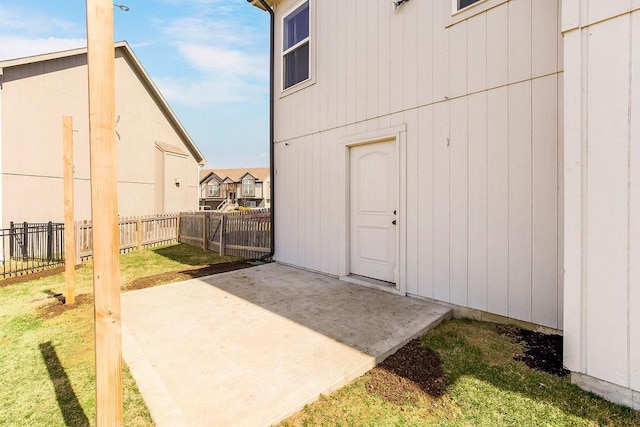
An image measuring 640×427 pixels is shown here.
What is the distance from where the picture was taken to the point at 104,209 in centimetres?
147

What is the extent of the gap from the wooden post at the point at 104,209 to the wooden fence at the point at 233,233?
19.3ft

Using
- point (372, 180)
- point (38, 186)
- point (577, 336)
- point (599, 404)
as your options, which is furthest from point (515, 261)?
point (38, 186)

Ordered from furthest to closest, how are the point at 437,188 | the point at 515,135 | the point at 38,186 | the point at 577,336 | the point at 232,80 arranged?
1. the point at 232,80
2. the point at 38,186
3. the point at 437,188
4. the point at 515,135
5. the point at 577,336

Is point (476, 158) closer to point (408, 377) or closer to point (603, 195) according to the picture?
point (603, 195)

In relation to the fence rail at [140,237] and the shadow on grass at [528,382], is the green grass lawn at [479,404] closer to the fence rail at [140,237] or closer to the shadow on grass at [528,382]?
the shadow on grass at [528,382]

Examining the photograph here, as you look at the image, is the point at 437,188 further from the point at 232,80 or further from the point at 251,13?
the point at 232,80

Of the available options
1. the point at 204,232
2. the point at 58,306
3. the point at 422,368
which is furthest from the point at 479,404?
the point at 204,232

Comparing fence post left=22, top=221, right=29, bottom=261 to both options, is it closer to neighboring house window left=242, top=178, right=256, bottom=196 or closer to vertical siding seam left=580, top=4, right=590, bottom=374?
vertical siding seam left=580, top=4, right=590, bottom=374

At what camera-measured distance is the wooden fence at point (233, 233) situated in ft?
25.1

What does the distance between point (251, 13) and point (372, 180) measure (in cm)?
528

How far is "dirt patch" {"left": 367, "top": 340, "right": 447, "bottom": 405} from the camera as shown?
2217mm

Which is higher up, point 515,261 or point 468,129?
point 468,129

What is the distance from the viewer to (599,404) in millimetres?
2047

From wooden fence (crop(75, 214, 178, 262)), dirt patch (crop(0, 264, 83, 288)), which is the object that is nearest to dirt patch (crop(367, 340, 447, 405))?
dirt patch (crop(0, 264, 83, 288))
